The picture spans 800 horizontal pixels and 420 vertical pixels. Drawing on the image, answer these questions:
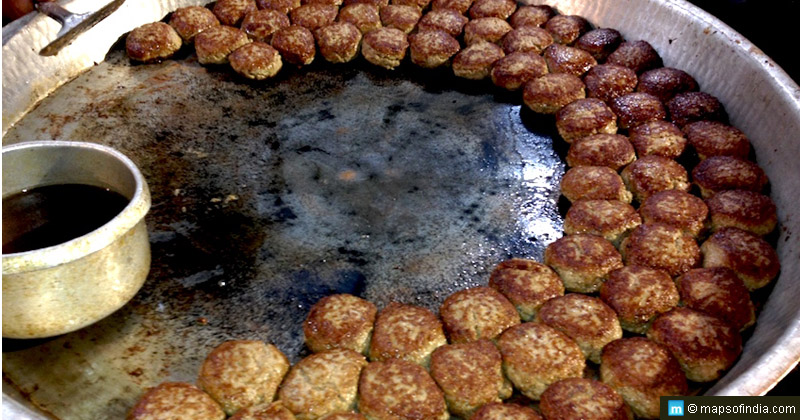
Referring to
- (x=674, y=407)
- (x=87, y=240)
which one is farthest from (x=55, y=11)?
(x=674, y=407)

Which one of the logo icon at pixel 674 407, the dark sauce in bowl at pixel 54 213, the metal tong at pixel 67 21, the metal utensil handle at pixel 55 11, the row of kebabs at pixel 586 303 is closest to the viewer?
the logo icon at pixel 674 407

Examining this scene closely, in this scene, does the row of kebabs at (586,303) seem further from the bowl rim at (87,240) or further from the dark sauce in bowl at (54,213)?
the dark sauce in bowl at (54,213)

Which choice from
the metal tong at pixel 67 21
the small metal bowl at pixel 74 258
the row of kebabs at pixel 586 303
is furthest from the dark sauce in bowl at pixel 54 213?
the metal tong at pixel 67 21

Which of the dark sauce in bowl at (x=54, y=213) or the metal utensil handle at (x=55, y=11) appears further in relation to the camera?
the metal utensil handle at (x=55, y=11)

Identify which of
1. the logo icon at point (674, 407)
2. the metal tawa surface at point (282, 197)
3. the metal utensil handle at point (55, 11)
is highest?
the logo icon at point (674, 407)

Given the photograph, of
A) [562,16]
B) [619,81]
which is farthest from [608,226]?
[562,16]

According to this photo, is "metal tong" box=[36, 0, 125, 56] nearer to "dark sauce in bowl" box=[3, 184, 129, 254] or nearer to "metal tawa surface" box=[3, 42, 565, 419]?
"metal tawa surface" box=[3, 42, 565, 419]

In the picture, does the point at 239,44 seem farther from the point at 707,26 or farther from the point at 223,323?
the point at 707,26
